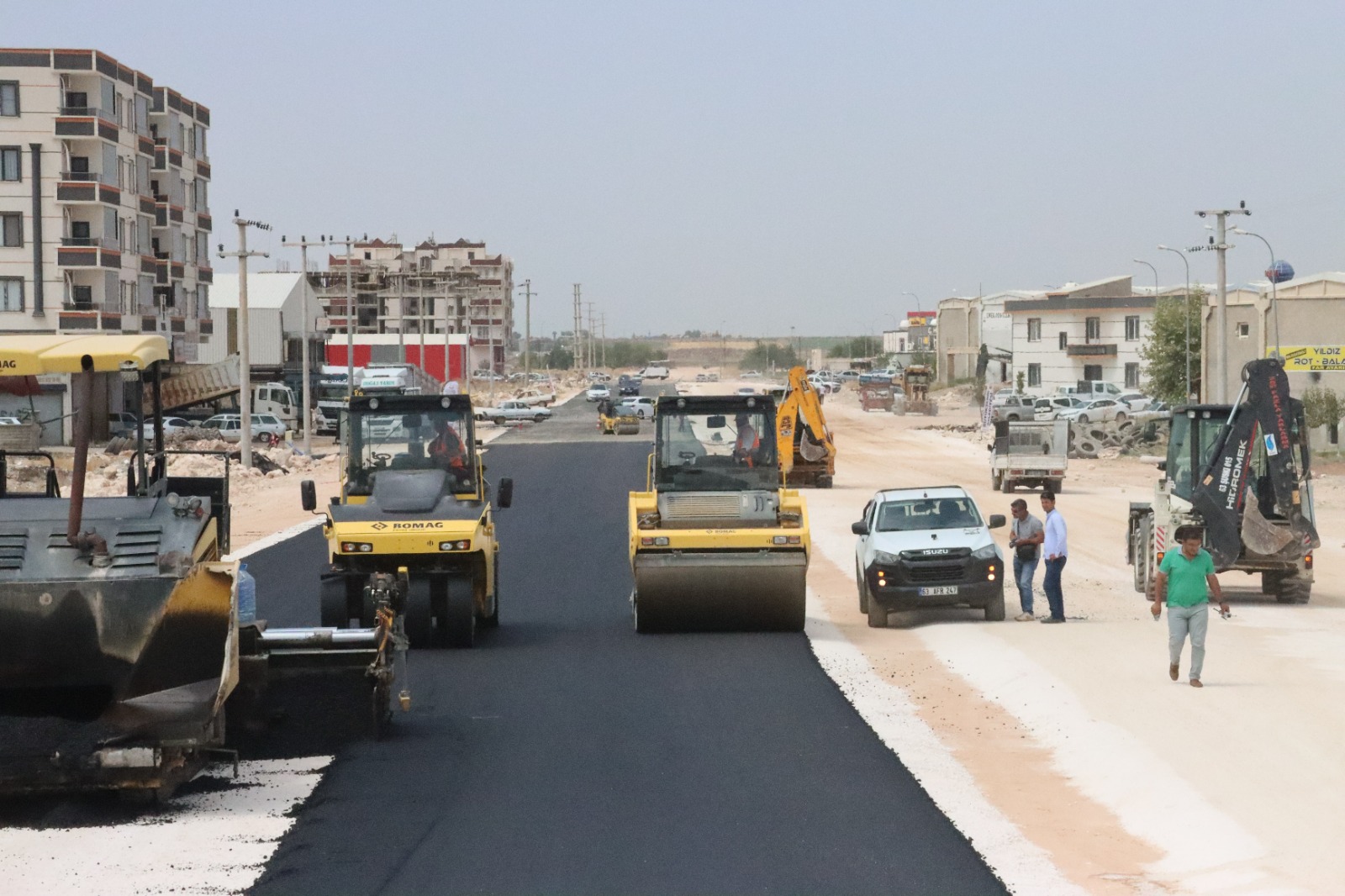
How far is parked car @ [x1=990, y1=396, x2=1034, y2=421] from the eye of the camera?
77.8 metres

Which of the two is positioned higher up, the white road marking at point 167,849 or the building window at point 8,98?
the building window at point 8,98

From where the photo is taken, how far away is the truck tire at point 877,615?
22344 mm

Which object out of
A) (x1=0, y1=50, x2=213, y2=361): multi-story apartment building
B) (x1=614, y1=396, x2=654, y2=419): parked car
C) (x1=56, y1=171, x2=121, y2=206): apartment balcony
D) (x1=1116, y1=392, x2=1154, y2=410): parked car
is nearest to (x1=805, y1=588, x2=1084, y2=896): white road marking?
(x1=0, y1=50, x2=213, y2=361): multi-story apartment building

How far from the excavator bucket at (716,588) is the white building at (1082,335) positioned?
94672 mm

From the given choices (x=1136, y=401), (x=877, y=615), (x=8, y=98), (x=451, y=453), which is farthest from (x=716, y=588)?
(x=1136, y=401)

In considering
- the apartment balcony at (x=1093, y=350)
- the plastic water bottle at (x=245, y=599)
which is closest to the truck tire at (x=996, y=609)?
the plastic water bottle at (x=245, y=599)

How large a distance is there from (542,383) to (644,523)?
14643 cm

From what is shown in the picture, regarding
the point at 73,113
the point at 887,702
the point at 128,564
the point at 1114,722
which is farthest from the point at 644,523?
the point at 73,113

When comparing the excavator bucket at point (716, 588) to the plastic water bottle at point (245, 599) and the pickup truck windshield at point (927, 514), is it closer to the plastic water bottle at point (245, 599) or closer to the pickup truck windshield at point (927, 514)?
the pickup truck windshield at point (927, 514)

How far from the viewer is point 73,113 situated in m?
68.2

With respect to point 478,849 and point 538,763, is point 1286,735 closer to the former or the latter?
point 538,763

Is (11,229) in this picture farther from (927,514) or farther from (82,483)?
(82,483)

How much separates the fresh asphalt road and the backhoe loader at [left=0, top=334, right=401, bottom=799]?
1.19 m

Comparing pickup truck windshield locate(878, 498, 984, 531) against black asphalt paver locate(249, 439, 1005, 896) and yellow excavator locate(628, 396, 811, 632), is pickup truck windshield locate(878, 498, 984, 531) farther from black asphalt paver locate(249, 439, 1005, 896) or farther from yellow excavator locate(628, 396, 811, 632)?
black asphalt paver locate(249, 439, 1005, 896)
